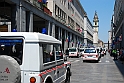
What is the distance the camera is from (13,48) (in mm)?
6250

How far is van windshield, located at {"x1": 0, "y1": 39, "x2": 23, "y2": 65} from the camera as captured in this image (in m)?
6.16

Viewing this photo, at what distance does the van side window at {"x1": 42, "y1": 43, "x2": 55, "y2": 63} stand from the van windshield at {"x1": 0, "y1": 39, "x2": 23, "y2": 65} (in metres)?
0.73

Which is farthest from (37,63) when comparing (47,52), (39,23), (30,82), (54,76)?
(39,23)

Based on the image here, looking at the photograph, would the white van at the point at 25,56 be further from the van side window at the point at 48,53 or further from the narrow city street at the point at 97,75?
the narrow city street at the point at 97,75

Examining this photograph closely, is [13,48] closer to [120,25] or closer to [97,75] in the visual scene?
[97,75]

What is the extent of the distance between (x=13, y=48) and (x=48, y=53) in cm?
123

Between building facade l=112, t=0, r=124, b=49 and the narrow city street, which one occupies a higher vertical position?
building facade l=112, t=0, r=124, b=49

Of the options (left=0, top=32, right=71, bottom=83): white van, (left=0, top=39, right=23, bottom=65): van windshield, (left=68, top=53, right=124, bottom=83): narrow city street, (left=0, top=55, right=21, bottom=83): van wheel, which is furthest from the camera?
(left=68, top=53, right=124, bottom=83): narrow city street

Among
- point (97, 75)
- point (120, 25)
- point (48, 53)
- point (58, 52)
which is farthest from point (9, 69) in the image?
point (120, 25)

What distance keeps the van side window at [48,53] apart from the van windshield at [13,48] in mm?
732

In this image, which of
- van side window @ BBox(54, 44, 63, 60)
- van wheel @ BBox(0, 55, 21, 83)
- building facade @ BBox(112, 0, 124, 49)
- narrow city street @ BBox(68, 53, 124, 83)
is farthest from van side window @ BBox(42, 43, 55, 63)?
building facade @ BBox(112, 0, 124, 49)

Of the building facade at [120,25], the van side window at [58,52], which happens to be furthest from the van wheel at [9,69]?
the building facade at [120,25]

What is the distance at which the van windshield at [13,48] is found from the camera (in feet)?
20.2

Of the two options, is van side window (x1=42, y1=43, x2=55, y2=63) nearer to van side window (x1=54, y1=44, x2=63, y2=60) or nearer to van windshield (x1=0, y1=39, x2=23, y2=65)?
van side window (x1=54, y1=44, x2=63, y2=60)
